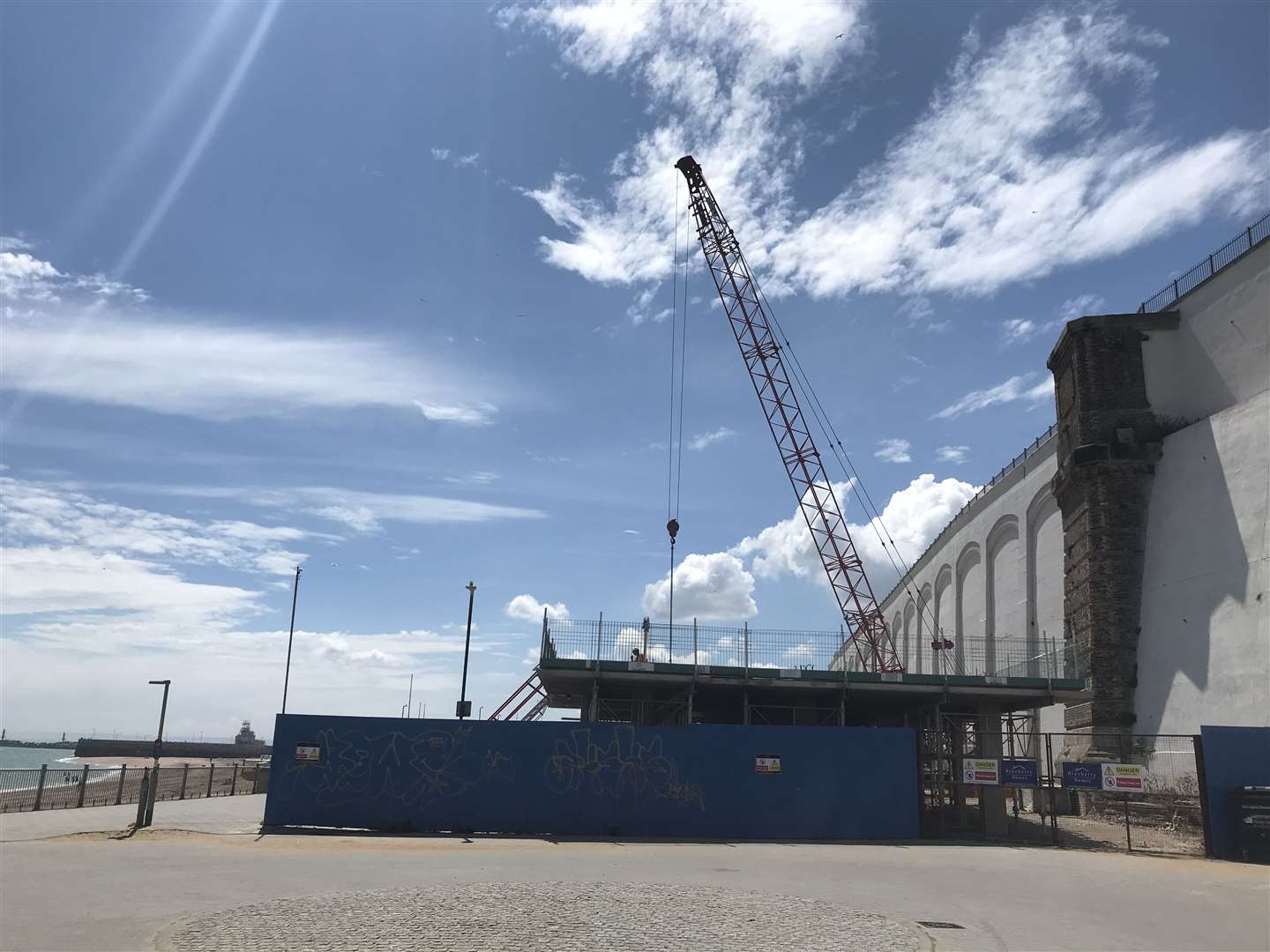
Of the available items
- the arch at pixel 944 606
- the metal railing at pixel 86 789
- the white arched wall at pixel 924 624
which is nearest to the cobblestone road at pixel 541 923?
the metal railing at pixel 86 789

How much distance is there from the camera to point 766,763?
24.0 m

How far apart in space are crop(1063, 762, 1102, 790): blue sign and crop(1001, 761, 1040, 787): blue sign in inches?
29.2

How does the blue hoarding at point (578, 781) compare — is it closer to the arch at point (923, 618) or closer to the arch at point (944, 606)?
the arch at point (944, 606)

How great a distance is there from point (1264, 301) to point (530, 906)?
102 ft

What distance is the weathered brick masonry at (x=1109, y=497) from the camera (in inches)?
1374

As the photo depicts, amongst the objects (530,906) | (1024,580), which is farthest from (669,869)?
(1024,580)

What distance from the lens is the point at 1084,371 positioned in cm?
3734

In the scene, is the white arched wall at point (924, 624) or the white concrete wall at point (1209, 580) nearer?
the white concrete wall at point (1209, 580)

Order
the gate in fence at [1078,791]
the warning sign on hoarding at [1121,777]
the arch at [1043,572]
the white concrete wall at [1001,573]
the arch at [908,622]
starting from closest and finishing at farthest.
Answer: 1. the warning sign on hoarding at [1121,777]
2. the gate in fence at [1078,791]
3. the arch at [1043,572]
4. the white concrete wall at [1001,573]
5. the arch at [908,622]

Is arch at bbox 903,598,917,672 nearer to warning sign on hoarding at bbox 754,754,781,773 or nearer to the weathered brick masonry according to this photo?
the weathered brick masonry

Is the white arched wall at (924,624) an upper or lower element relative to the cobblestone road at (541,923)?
upper

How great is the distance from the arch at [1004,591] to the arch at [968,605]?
1270mm

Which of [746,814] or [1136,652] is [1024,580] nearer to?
[1136,652]

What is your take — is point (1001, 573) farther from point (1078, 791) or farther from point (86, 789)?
point (86, 789)
